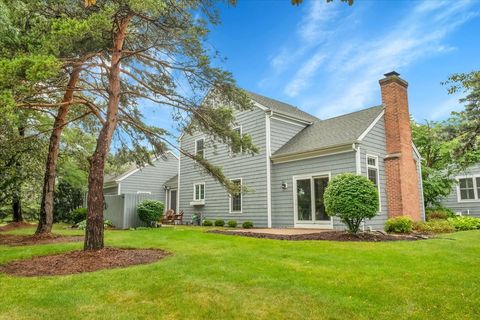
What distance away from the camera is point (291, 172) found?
14281 millimetres

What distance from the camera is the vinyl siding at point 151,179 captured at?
2391 centimetres

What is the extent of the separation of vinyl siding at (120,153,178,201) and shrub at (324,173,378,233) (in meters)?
16.2

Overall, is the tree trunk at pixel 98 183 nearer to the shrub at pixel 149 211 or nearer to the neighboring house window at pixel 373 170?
the shrub at pixel 149 211

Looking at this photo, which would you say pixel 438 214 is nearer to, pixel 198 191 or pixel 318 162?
pixel 318 162

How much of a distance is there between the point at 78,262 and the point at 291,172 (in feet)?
31.7

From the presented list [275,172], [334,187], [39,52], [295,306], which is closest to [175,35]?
[39,52]

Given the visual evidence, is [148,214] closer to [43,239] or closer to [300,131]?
[43,239]

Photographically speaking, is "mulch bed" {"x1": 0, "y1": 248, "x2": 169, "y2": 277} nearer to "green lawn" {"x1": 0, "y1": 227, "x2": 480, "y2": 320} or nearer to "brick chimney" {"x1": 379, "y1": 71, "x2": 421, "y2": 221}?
"green lawn" {"x1": 0, "y1": 227, "x2": 480, "y2": 320}

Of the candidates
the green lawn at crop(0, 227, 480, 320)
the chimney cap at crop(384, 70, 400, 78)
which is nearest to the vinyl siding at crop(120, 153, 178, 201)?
the chimney cap at crop(384, 70, 400, 78)

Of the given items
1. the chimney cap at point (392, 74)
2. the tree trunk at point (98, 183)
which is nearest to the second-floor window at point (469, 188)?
the chimney cap at point (392, 74)

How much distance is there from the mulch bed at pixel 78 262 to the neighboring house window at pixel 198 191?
36.0 feet

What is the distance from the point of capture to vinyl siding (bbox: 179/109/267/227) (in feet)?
49.7

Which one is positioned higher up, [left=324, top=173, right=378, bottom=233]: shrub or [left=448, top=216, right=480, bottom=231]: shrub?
[left=324, top=173, right=378, bottom=233]: shrub

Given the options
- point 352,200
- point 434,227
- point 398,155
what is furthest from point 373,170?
point 352,200
